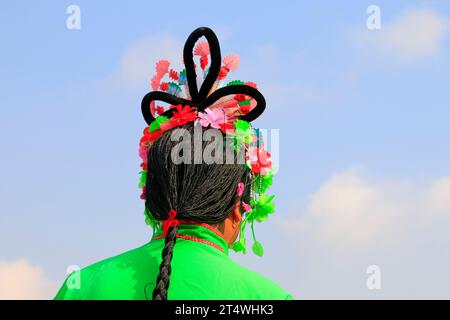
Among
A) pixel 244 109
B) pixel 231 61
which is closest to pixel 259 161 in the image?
pixel 244 109

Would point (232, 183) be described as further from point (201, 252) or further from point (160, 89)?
point (160, 89)

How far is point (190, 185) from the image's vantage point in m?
4.27

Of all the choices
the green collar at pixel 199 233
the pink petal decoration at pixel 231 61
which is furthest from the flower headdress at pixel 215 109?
the green collar at pixel 199 233

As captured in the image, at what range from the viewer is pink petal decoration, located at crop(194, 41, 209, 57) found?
17.7 ft

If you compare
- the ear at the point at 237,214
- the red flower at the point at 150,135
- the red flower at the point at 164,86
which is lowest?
the ear at the point at 237,214

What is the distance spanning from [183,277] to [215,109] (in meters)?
1.34

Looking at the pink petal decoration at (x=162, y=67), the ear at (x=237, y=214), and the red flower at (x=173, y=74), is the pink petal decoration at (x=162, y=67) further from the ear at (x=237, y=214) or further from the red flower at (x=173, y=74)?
the ear at (x=237, y=214)

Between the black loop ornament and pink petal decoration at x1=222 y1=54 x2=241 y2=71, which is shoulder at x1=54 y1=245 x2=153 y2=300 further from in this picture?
pink petal decoration at x1=222 y1=54 x2=241 y2=71

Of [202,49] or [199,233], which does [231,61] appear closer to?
[202,49]

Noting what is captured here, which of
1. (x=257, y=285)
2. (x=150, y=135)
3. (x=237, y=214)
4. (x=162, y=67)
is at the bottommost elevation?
(x=257, y=285)

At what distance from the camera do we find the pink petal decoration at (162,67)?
551 cm

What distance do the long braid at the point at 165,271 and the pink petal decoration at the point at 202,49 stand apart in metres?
1.82
